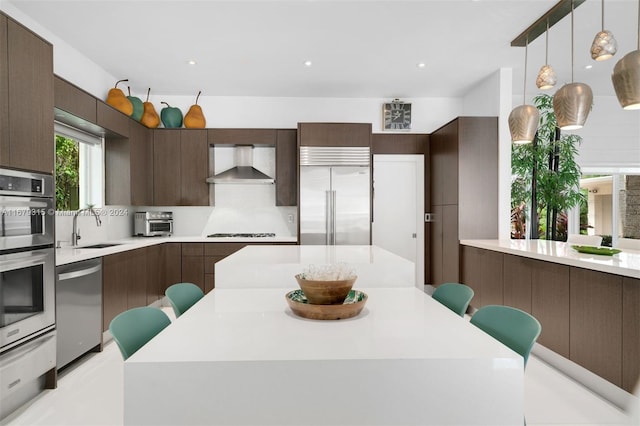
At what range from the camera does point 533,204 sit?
4.79 metres

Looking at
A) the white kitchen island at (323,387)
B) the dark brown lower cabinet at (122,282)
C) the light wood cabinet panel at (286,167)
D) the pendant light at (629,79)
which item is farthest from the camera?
the light wood cabinet panel at (286,167)

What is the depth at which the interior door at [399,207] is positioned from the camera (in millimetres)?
5055

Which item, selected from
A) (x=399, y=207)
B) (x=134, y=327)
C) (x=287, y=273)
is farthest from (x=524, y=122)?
(x=134, y=327)

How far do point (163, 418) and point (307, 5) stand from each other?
299 cm

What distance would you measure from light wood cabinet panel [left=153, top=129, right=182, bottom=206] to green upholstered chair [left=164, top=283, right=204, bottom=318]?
3.00m

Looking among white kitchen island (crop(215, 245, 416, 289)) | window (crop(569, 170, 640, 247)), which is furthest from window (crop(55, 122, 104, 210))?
window (crop(569, 170, 640, 247))

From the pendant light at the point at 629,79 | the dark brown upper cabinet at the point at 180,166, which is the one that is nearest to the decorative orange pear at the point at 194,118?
the dark brown upper cabinet at the point at 180,166

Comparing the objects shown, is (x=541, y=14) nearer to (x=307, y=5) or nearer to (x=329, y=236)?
(x=307, y=5)

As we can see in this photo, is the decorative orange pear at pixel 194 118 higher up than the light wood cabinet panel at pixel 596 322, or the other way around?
the decorative orange pear at pixel 194 118

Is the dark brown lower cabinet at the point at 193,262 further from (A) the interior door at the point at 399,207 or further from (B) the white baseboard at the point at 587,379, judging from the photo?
(B) the white baseboard at the point at 587,379

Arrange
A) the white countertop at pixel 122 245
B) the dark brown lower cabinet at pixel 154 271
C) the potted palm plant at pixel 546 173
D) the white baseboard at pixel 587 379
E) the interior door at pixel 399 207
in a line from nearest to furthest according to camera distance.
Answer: the white baseboard at pixel 587 379, the white countertop at pixel 122 245, the dark brown lower cabinet at pixel 154 271, the potted palm plant at pixel 546 173, the interior door at pixel 399 207

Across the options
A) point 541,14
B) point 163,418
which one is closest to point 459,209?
point 541,14

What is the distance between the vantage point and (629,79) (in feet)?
5.26

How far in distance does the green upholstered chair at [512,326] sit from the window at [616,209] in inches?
185
